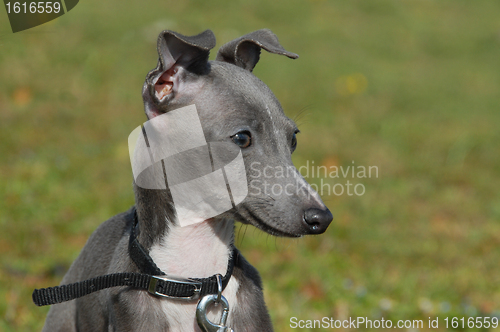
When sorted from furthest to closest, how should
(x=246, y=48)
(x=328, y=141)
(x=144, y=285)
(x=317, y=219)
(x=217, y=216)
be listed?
1. (x=328, y=141)
2. (x=246, y=48)
3. (x=217, y=216)
4. (x=144, y=285)
5. (x=317, y=219)

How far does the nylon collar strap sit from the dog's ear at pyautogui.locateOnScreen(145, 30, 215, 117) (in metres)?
0.79

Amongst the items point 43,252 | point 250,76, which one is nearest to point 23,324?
point 43,252

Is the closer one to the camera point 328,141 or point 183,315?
point 183,315

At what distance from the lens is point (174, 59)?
2666mm

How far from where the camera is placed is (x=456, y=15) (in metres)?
14.5

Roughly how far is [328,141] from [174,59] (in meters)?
5.93

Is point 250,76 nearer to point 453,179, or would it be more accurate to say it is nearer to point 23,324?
point 23,324

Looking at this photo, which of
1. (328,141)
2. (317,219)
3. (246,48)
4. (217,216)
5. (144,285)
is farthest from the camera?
(328,141)

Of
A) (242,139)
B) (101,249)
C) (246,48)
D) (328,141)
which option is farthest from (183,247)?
(328,141)

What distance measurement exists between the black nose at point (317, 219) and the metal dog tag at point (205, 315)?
0.54 meters

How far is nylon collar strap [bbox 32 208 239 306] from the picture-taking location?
8.45ft

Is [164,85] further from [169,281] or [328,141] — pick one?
[328,141]

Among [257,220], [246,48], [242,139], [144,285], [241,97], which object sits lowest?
[144,285]

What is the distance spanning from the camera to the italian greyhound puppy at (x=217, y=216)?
8.52 ft
